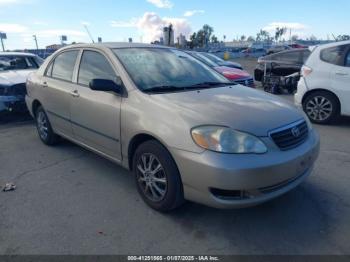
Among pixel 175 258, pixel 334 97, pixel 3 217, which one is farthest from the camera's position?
pixel 334 97

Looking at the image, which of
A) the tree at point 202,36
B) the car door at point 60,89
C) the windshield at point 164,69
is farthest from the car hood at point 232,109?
the tree at point 202,36

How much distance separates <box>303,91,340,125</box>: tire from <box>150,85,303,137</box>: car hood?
3.49 metres

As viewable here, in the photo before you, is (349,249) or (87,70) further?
(87,70)

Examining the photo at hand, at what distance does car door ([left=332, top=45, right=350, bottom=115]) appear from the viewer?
20.5ft

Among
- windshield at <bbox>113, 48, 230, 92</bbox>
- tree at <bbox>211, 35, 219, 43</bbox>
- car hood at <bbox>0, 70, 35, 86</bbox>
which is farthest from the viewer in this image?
tree at <bbox>211, 35, 219, 43</bbox>

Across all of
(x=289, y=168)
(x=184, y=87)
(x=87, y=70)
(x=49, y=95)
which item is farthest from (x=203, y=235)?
(x=49, y=95)

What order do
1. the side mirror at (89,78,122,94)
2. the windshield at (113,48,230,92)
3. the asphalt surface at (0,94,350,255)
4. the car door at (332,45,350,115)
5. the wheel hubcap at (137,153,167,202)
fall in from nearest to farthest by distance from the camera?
the asphalt surface at (0,94,350,255) < the wheel hubcap at (137,153,167,202) < the side mirror at (89,78,122,94) < the windshield at (113,48,230,92) < the car door at (332,45,350,115)

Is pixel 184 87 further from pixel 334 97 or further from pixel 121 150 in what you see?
pixel 334 97

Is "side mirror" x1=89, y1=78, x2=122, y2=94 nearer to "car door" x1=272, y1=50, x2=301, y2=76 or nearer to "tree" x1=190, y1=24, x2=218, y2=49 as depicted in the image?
"car door" x1=272, y1=50, x2=301, y2=76

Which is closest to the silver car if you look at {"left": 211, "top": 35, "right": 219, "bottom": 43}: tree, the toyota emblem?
the toyota emblem

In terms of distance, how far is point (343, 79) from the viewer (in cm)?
630

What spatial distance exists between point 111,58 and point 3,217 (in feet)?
6.81

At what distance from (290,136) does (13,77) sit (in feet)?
22.4

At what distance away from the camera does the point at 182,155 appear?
288cm
